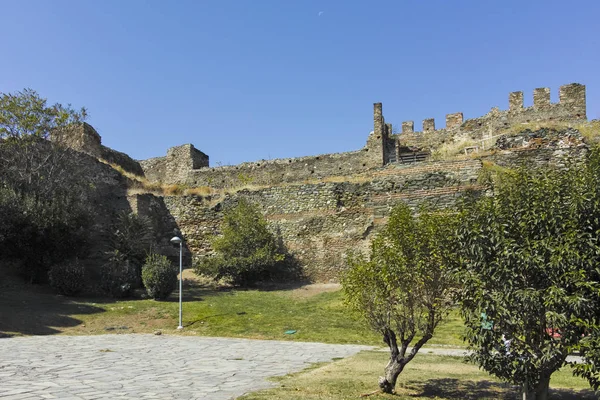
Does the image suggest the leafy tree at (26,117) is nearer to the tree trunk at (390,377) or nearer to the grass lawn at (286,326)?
the grass lawn at (286,326)

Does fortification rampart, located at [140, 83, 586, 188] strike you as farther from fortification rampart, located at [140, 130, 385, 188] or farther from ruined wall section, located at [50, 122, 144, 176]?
ruined wall section, located at [50, 122, 144, 176]

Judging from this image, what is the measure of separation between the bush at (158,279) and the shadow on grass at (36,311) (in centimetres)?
219

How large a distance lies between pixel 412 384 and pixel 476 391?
1.04 m

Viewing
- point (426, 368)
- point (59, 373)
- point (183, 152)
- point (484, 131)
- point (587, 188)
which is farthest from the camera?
point (183, 152)

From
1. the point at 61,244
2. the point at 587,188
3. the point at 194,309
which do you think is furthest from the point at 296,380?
the point at 61,244

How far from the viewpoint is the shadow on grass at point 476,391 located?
7656 mm

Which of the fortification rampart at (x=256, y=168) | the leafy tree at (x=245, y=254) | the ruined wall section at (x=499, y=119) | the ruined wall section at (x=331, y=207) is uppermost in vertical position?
the ruined wall section at (x=499, y=119)

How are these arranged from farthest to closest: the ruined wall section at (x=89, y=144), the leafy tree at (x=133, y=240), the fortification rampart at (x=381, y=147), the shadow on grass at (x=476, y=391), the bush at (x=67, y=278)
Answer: the fortification rampart at (x=381, y=147) < the ruined wall section at (x=89, y=144) < the leafy tree at (x=133, y=240) < the bush at (x=67, y=278) < the shadow on grass at (x=476, y=391)

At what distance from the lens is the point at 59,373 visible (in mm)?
8195

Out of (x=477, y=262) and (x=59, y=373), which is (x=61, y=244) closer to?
(x=59, y=373)

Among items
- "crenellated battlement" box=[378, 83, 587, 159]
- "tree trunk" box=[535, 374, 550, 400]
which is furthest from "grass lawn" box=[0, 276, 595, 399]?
"crenellated battlement" box=[378, 83, 587, 159]

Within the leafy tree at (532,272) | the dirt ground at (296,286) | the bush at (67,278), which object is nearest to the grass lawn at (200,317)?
the bush at (67,278)

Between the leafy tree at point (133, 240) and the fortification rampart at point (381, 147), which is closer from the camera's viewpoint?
the leafy tree at point (133, 240)

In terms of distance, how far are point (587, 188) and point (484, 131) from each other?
28.3 meters
